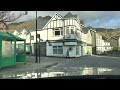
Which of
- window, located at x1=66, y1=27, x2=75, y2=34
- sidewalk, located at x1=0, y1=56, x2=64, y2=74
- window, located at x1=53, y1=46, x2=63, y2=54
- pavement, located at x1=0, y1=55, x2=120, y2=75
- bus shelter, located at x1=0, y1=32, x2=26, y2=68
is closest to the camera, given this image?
pavement, located at x1=0, y1=55, x2=120, y2=75

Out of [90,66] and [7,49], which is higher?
[7,49]

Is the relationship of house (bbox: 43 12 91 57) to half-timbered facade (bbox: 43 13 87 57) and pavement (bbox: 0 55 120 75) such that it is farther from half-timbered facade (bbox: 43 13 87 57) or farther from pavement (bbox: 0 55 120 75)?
pavement (bbox: 0 55 120 75)

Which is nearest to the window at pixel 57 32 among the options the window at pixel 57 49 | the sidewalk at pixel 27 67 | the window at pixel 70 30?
the window at pixel 70 30

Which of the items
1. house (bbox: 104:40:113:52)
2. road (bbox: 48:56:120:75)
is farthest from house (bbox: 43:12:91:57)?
road (bbox: 48:56:120:75)

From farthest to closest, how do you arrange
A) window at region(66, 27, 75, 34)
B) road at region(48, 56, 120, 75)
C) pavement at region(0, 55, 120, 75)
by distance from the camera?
window at region(66, 27, 75, 34) < pavement at region(0, 55, 120, 75) < road at region(48, 56, 120, 75)

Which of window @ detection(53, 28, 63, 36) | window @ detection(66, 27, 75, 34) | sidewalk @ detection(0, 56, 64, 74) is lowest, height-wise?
sidewalk @ detection(0, 56, 64, 74)

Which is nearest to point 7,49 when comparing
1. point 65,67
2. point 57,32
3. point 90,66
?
point 90,66

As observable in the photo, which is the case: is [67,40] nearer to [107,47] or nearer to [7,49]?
[107,47]

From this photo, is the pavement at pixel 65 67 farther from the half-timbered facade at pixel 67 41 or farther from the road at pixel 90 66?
the half-timbered facade at pixel 67 41
